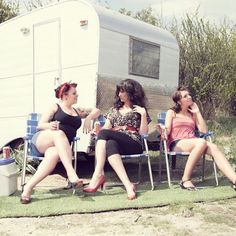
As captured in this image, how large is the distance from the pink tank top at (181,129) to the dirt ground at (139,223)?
116 cm

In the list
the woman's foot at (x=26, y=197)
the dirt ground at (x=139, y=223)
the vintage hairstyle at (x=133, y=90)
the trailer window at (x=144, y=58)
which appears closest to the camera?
the dirt ground at (x=139, y=223)

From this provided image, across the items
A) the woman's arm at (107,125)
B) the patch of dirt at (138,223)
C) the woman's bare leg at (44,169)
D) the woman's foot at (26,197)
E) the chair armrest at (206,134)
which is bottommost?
the patch of dirt at (138,223)

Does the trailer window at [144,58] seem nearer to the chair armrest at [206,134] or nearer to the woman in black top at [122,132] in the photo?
the woman in black top at [122,132]

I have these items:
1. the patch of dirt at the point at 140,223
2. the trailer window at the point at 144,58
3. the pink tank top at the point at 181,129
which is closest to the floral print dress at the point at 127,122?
the pink tank top at the point at 181,129

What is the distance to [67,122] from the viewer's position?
4512 millimetres

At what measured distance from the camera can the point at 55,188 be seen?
15.9 feet

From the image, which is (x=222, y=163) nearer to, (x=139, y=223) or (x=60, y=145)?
(x=139, y=223)

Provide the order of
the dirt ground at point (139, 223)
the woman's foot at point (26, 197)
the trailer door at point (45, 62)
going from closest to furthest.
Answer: the dirt ground at point (139, 223)
the woman's foot at point (26, 197)
the trailer door at point (45, 62)

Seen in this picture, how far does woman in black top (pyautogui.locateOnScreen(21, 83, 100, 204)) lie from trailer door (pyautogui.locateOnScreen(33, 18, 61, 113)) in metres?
1.09

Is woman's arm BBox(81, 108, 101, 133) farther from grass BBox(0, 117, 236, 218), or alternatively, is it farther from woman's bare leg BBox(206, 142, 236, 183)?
woman's bare leg BBox(206, 142, 236, 183)

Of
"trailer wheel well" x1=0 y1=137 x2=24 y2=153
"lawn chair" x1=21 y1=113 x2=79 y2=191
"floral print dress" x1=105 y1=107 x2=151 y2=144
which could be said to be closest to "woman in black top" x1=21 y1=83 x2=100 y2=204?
"lawn chair" x1=21 y1=113 x2=79 y2=191

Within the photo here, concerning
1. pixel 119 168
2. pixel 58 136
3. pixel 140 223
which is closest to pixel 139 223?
pixel 140 223

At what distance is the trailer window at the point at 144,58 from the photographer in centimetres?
585

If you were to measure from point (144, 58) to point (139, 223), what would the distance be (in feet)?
10.5
